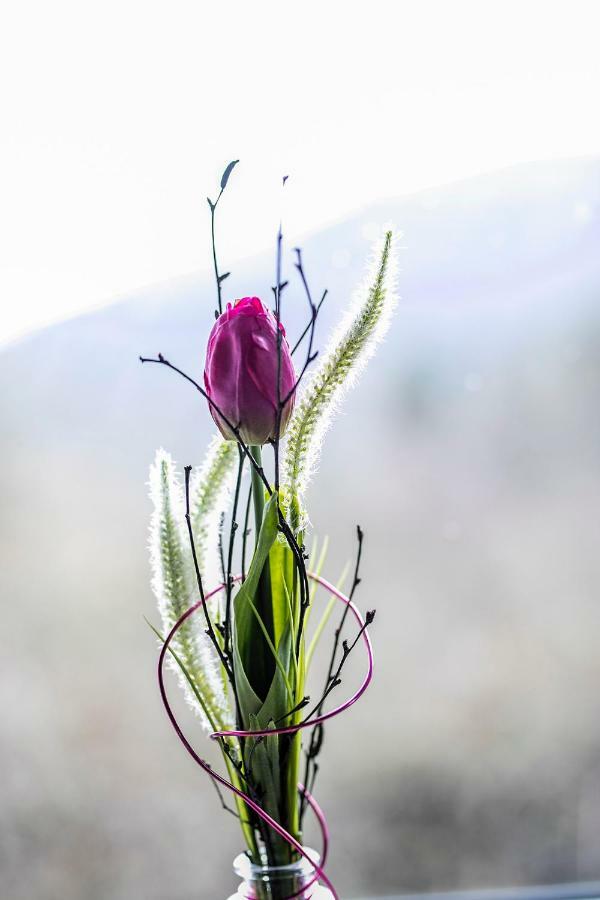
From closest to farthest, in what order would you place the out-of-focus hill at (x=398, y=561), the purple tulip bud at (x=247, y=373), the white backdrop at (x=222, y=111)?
the purple tulip bud at (x=247, y=373)
the white backdrop at (x=222, y=111)
the out-of-focus hill at (x=398, y=561)

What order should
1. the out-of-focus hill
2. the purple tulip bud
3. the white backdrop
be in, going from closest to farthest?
1. the purple tulip bud
2. the white backdrop
3. the out-of-focus hill

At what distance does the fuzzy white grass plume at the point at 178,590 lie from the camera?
1.42 ft

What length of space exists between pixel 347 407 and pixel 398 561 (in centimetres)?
21

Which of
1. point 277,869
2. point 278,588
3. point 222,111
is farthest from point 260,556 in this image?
point 222,111

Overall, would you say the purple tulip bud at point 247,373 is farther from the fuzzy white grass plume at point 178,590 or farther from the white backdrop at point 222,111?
the white backdrop at point 222,111

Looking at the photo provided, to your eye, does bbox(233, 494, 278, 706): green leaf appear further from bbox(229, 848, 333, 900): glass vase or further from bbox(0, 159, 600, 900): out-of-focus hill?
bbox(0, 159, 600, 900): out-of-focus hill

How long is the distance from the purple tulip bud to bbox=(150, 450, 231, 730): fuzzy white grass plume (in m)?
0.06

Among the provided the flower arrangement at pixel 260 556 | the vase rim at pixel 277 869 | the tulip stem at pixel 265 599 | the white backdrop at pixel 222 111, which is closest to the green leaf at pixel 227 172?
the flower arrangement at pixel 260 556

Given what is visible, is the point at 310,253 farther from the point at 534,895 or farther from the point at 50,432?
the point at 534,895

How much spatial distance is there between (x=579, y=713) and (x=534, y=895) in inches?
8.7

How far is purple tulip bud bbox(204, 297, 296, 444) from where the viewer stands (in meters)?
0.39

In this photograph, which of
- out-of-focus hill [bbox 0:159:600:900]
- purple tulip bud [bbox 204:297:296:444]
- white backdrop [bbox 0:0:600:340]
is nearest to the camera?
purple tulip bud [bbox 204:297:296:444]

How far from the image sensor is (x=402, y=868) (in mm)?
903

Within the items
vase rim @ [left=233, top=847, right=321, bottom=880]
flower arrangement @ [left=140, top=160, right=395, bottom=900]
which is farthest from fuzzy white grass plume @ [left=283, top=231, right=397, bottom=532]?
vase rim @ [left=233, top=847, right=321, bottom=880]
